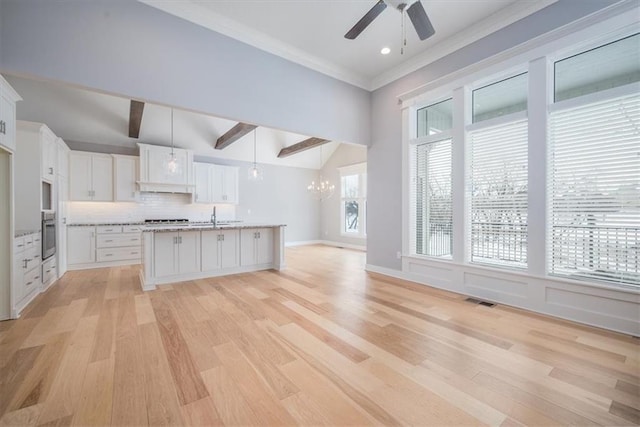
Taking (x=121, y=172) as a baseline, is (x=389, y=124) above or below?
above

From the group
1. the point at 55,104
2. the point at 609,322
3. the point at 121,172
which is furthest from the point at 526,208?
the point at 55,104

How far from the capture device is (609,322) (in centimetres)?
261

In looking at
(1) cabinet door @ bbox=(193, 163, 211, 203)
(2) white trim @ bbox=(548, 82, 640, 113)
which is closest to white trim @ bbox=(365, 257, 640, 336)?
(2) white trim @ bbox=(548, 82, 640, 113)

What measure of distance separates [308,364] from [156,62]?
3510mm

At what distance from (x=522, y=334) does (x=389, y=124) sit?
3.62m

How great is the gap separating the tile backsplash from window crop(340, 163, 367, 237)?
387cm

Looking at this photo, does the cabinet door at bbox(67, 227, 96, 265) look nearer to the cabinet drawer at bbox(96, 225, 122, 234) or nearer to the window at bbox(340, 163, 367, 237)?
the cabinet drawer at bbox(96, 225, 122, 234)

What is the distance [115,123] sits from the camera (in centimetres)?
580

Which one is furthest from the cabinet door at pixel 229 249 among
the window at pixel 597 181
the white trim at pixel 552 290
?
the window at pixel 597 181

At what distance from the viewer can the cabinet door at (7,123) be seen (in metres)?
2.65

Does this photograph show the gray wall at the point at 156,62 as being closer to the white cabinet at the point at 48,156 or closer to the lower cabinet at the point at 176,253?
the white cabinet at the point at 48,156

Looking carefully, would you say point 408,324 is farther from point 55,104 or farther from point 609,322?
point 55,104

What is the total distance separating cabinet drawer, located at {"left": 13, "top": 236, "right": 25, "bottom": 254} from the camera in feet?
9.53

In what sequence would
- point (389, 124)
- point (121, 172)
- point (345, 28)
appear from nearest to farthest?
point (345, 28) → point (389, 124) → point (121, 172)
